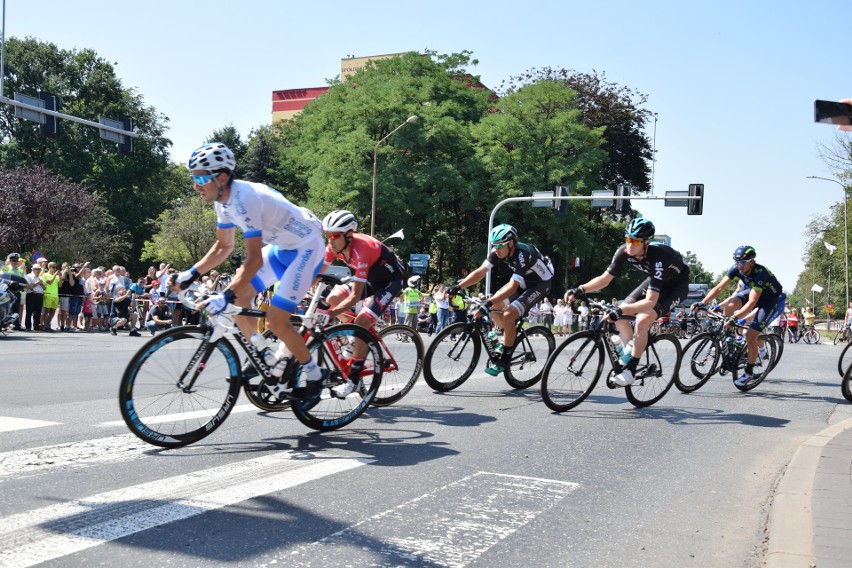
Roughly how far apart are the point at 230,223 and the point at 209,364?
3.53ft

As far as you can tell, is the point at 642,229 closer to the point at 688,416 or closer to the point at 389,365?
the point at 688,416

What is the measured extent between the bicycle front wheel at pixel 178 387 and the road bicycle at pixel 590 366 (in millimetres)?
3632

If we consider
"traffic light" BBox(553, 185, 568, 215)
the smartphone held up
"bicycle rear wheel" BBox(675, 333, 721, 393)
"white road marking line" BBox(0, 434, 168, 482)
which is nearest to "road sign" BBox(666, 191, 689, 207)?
"traffic light" BBox(553, 185, 568, 215)

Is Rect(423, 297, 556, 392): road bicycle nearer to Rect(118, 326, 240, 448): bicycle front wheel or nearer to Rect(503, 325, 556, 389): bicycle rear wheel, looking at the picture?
Rect(503, 325, 556, 389): bicycle rear wheel

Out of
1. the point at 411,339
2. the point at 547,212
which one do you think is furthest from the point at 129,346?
the point at 547,212

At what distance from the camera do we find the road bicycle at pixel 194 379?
5.55 metres

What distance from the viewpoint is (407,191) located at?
150ft

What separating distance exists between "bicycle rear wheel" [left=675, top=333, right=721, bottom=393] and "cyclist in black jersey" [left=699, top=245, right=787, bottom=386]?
1.65ft

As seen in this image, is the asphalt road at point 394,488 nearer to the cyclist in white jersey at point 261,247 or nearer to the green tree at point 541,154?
the cyclist in white jersey at point 261,247

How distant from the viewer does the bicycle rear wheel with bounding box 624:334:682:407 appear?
30.8 feet

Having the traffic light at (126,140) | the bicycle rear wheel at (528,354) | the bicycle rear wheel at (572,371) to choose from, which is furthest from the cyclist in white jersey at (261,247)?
the traffic light at (126,140)

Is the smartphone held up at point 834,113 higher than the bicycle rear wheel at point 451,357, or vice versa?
the smartphone held up at point 834,113

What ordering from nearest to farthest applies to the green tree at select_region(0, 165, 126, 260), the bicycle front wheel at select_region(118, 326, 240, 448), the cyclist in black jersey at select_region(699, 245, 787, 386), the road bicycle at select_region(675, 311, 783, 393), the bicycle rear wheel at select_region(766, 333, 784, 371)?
the bicycle front wheel at select_region(118, 326, 240, 448) → the road bicycle at select_region(675, 311, 783, 393) → the cyclist in black jersey at select_region(699, 245, 787, 386) → the bicycle rear wheel at select_region(766, 333, 784, 371) → the green tree at select_region(0, 165, 126, 260)

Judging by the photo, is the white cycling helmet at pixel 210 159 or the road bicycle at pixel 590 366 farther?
the road bicycle at pixel 590 366
